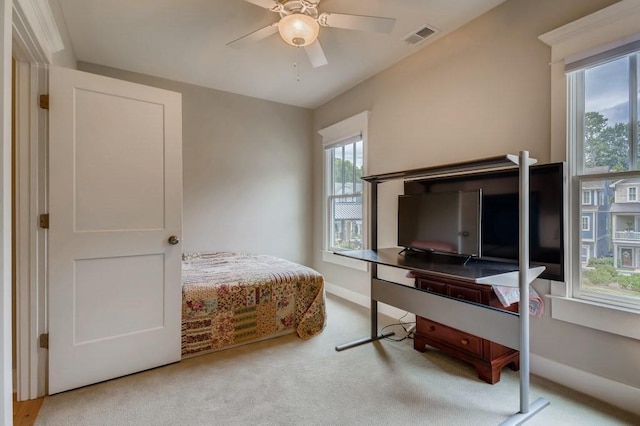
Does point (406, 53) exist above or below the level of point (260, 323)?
above

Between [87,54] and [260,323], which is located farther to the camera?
[87,54]

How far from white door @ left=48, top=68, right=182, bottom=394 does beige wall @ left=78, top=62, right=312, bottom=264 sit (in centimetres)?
157

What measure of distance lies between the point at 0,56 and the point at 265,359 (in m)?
2.31

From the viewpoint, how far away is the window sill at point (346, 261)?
148 inches

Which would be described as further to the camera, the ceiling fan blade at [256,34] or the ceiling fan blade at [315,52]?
the ceiling fan blade at [315,52]

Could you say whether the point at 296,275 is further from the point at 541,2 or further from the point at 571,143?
the point at 541,2

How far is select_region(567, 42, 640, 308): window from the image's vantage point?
185 cm

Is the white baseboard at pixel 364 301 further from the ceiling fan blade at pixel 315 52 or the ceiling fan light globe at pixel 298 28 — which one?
the ceiling fan light globe at pixel 298 28

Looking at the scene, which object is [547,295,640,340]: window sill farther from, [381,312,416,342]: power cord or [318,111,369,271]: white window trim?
[318,111,369,271]: white window trim

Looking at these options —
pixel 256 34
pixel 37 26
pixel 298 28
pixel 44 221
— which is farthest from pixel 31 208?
pixel 298 28

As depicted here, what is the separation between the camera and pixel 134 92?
2.27 metres

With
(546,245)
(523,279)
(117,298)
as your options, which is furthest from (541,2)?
(117,298)

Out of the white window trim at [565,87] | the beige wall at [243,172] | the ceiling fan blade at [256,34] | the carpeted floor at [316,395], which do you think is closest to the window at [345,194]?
the beige wall at [243,172]

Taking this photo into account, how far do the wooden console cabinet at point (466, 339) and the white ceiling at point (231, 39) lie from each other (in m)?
2.12
